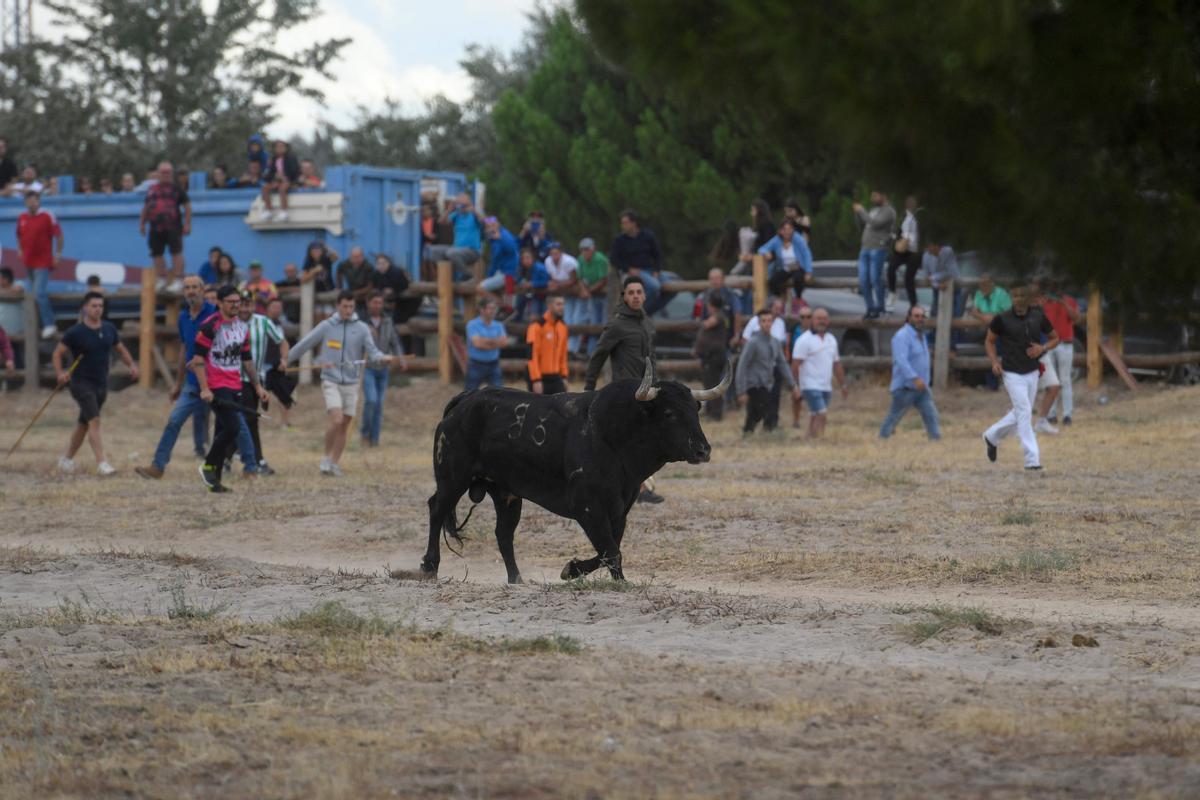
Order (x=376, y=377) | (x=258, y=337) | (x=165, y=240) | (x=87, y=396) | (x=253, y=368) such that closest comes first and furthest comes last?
1. (x=253, y=368)
2. (x=258, y=337)
3. (x=87, y=396)
4. (x=376, y=377)
5. (x=165, y=240)

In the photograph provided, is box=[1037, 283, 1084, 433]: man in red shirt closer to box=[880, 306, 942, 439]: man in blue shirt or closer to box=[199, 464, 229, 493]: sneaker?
box=[880, 306, 942, 439]: man in blue shirt

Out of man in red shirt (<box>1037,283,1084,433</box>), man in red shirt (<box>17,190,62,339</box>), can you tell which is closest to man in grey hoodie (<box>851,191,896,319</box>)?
man in red shirt (<box>1037,283,1084,433</box>)

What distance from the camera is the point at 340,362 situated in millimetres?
18578

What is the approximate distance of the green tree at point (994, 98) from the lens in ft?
18.5

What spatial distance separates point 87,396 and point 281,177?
9.90 metres

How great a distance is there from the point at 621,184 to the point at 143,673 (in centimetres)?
2885

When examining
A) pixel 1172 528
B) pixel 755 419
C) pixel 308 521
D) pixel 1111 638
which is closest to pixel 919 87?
pixel 1111 638

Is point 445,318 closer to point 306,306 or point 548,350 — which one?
point 306,306

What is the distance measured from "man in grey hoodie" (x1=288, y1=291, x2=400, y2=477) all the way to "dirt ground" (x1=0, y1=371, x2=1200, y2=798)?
74.7 inches

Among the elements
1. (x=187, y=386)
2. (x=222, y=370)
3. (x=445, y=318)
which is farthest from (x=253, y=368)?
(x=445, y=318)

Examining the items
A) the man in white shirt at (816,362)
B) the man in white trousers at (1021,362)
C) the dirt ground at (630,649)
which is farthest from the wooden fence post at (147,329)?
the man in white trousers at (1021,362)

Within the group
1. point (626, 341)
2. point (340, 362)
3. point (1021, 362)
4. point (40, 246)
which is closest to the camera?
point (626, 341)

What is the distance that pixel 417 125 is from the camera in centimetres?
4859

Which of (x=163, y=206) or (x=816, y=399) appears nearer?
(x=816, y=399)
